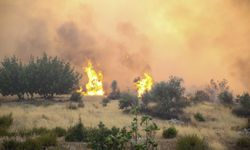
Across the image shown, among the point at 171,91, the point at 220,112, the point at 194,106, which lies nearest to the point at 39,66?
the point at 171,91

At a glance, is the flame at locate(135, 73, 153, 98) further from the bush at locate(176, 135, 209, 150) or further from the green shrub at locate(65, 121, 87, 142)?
the bush at locate(176, 135, 209, 150)

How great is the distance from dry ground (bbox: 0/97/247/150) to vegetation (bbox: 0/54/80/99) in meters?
6.28

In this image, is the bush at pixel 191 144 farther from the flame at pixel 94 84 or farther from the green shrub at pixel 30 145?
the flame at pixel 94 84

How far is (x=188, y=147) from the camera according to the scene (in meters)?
14.4

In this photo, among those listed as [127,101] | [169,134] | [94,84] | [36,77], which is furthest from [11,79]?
[169,134]

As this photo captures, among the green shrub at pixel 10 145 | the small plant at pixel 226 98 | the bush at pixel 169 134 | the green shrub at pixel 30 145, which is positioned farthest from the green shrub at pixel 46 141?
the small plant at pixel 226 98

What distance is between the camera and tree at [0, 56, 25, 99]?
162 ft

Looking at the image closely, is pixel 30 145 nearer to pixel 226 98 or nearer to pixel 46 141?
pixel 46 141

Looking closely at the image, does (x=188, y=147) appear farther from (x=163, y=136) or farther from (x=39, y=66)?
(x=39, y=66)

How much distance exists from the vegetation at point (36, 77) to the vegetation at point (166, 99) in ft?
53.8

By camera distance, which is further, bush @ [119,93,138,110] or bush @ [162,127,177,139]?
bush @ [119,93,138,110]

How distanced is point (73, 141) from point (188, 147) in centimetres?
637

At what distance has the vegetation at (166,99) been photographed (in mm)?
41500

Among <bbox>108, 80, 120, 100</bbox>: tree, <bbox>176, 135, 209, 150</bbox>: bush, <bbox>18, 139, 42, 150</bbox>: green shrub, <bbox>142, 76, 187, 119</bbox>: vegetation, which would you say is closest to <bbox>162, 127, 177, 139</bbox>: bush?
<bbox>176, 135, 209, 150</bbox>: bush
